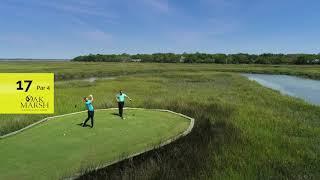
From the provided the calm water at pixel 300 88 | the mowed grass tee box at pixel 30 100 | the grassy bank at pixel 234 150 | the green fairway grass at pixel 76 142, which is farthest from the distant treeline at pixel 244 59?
the green fairway grass at pixel 76 142

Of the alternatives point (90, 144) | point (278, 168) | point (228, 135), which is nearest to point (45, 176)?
point (90, 144)

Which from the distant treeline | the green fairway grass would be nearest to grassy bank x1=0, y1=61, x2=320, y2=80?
the distant treeline

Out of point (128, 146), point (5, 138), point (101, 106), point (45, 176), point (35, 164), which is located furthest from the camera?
point (101, 106)

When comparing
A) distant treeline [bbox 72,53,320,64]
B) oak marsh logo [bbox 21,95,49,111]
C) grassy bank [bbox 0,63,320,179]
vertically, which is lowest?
grassy bank [bbox 0,63,320,179]

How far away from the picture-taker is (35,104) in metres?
19.3

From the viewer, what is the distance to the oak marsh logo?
19120mm

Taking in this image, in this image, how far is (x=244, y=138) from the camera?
13539 mm

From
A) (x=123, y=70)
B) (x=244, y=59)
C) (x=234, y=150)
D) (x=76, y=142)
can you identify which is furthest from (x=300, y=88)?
(x=244, y=59)

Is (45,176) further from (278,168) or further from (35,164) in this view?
(278,168)

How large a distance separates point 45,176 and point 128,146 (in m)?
3.49

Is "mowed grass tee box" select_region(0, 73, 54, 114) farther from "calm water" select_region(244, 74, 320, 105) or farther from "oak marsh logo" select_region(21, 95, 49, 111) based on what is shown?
"calm water" select_region(244, 74, 320, 105)

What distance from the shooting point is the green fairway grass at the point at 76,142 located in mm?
9609

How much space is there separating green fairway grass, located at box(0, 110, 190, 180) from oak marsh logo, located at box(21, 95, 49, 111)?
10.4 ft

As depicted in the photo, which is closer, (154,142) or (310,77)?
(154,142)
